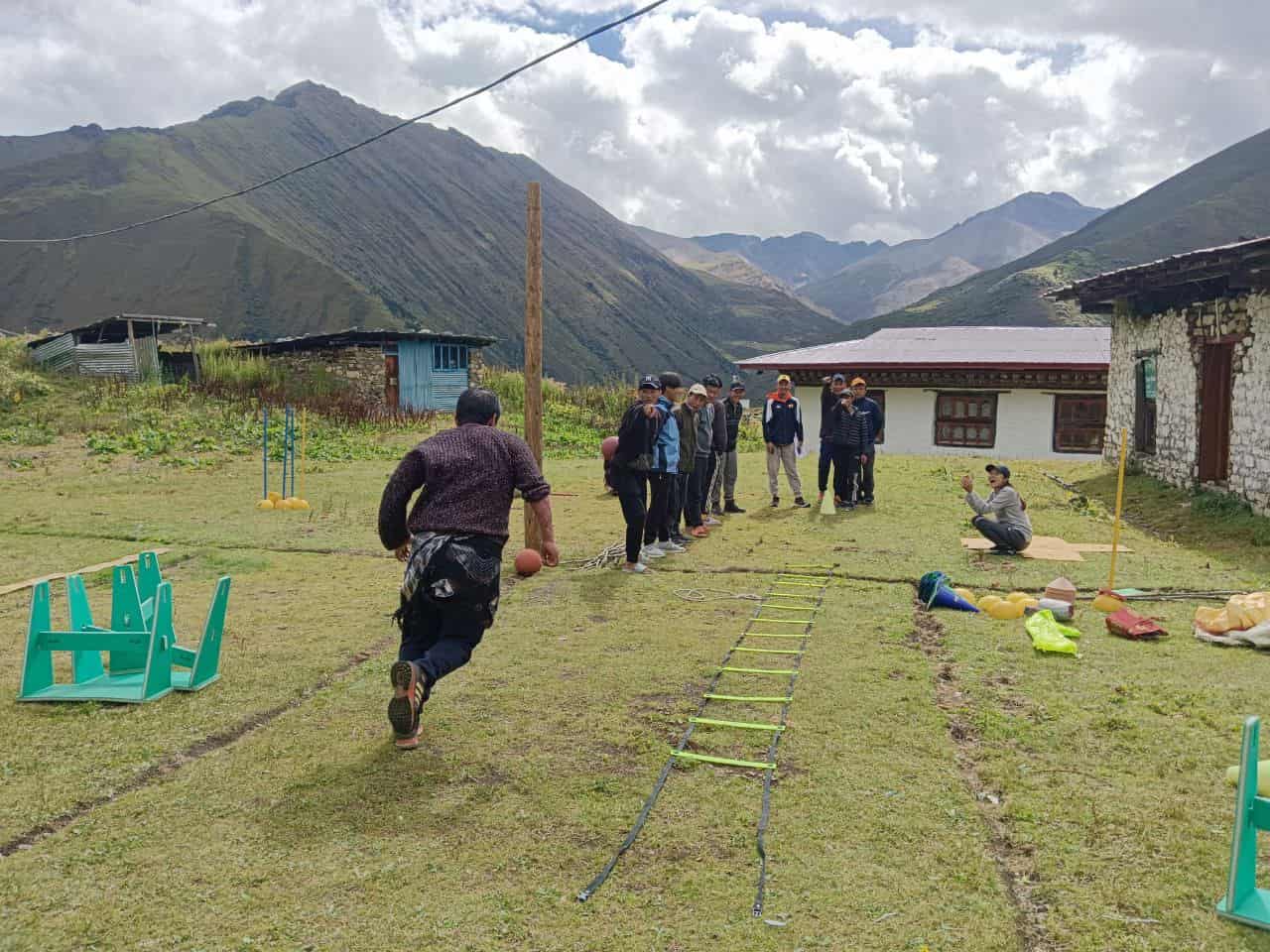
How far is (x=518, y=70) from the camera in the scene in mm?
11586

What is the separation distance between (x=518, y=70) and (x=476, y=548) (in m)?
8.71

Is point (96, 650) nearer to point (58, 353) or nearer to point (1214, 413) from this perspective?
point (1214, 413)

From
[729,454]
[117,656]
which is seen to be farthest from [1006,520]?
[117,656]

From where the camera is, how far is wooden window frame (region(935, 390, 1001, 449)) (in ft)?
81.9

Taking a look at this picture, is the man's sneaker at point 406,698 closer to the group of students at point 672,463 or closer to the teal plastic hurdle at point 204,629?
the teal plastic hurdle at point 204,629

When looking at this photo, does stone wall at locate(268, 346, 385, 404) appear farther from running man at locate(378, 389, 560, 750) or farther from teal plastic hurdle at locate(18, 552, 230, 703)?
running man at locate(378, 389, 560, 750)

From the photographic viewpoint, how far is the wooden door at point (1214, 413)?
13.5m

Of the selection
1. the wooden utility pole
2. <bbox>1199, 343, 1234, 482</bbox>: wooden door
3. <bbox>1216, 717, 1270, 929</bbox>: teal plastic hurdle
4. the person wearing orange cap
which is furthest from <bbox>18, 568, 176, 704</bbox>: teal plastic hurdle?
<bbox>1199, 343, 1234, 482</bbox>: wooden door

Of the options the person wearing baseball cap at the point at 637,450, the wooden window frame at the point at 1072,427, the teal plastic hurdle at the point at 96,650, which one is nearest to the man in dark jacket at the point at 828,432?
the person wearing baseball cap at the point at 637,450

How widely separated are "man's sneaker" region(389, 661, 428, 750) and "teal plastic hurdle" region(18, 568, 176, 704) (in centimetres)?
165

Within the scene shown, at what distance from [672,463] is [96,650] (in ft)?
18.6

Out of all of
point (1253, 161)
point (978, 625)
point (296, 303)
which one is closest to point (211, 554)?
point (978, 625)

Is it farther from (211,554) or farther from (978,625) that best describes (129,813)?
(211,554)

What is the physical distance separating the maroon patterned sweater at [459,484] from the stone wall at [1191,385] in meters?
10.7
